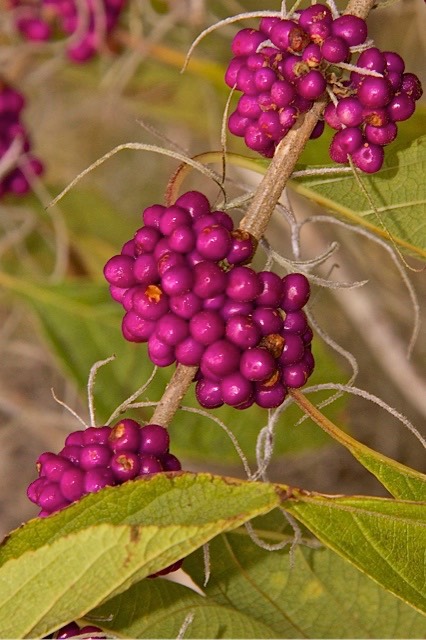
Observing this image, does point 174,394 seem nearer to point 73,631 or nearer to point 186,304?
point 186,304

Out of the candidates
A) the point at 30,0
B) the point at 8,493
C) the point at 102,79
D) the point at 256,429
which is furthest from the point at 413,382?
the point at 8,493

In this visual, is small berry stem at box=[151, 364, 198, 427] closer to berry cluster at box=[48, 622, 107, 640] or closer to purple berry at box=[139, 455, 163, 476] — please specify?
purple berry at box=[139, 455, 163, 476]

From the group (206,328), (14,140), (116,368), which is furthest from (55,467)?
(14,140)

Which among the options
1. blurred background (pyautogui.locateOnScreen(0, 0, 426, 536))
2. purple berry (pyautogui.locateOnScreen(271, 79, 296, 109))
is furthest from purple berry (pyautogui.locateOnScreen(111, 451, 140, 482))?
blurred background (pyautogui.locateOnScreen(0, 0, 426, 536))

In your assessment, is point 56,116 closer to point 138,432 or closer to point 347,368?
point 347,368

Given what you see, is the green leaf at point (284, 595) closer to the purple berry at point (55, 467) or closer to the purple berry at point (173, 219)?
the purple berry at point (55, 467)

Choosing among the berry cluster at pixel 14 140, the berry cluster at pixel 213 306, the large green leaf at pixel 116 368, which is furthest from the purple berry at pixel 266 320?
the berry cluster at pixel 14 140
